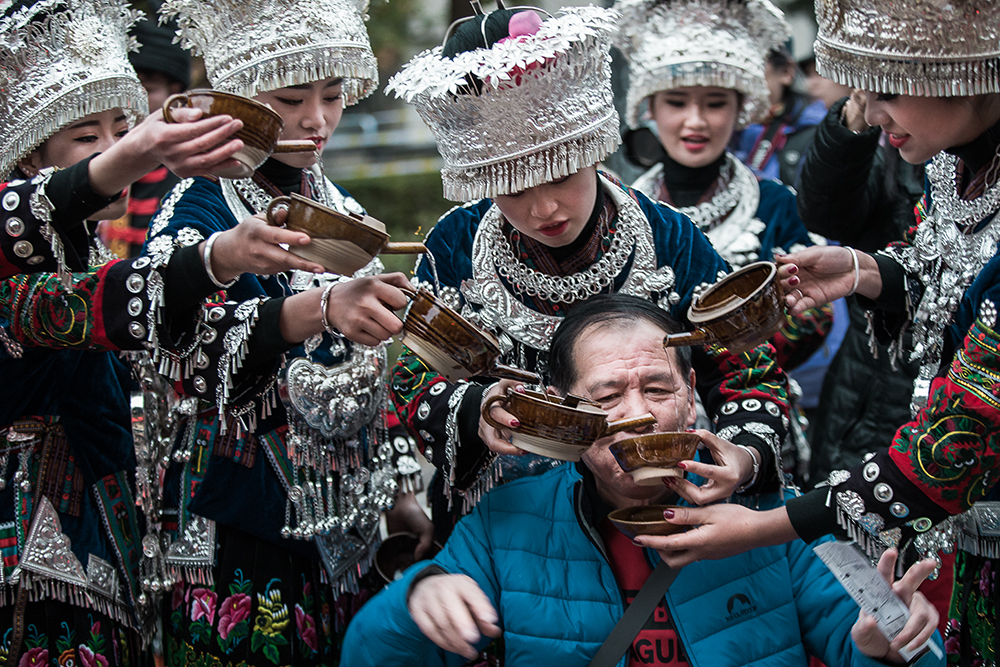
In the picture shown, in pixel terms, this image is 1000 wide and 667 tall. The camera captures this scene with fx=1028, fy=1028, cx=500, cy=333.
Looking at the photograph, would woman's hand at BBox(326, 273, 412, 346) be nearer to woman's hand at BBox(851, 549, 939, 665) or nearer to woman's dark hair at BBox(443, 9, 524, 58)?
woman's dark hair at BBox(443, 9, 524, 58)

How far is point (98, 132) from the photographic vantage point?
2873 mm

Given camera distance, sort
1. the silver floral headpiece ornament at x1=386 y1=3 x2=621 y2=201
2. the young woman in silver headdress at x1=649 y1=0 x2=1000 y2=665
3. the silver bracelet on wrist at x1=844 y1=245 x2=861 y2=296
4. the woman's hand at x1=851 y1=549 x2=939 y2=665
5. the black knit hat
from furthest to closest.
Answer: the black knit hat < the silver bracelet on wrist at x1=844 y1=245 x2=861 y2=296 < the silver floral headpiece ornament at x1=386 y1=3 x2=621 y2=201 < the young woman in silver headdress at x1=649 y1=0 x2=1000 y2=665 < the woman's hand at x1=851 y1=549 x2=939 y2=665

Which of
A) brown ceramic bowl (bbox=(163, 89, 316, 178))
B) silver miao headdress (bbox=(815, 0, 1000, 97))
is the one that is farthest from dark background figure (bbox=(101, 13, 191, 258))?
silver miao headdress (bbox=(815, 0, 1000, 97))

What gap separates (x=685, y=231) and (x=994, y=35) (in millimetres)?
934

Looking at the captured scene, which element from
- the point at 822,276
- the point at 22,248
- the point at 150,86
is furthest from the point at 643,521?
the point at 150,86

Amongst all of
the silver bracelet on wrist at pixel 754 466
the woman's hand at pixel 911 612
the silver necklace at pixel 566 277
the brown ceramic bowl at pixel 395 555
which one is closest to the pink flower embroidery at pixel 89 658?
the brown ceramic bowl at pixel 395 555

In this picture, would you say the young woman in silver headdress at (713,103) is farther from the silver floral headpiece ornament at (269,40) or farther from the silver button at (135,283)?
the silver button at (135,283)

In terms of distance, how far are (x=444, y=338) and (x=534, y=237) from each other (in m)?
0.59

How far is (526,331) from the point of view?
2.76m

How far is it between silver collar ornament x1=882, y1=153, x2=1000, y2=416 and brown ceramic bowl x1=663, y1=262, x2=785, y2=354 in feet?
1.39

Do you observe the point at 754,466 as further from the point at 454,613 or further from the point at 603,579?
the point at 454,613

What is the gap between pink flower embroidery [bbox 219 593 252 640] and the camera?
2744 mm

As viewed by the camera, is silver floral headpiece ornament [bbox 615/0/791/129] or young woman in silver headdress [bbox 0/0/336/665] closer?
young woman in silver headdress [bbox 0/0/336/665]

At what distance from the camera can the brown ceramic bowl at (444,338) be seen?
221 centimetres
